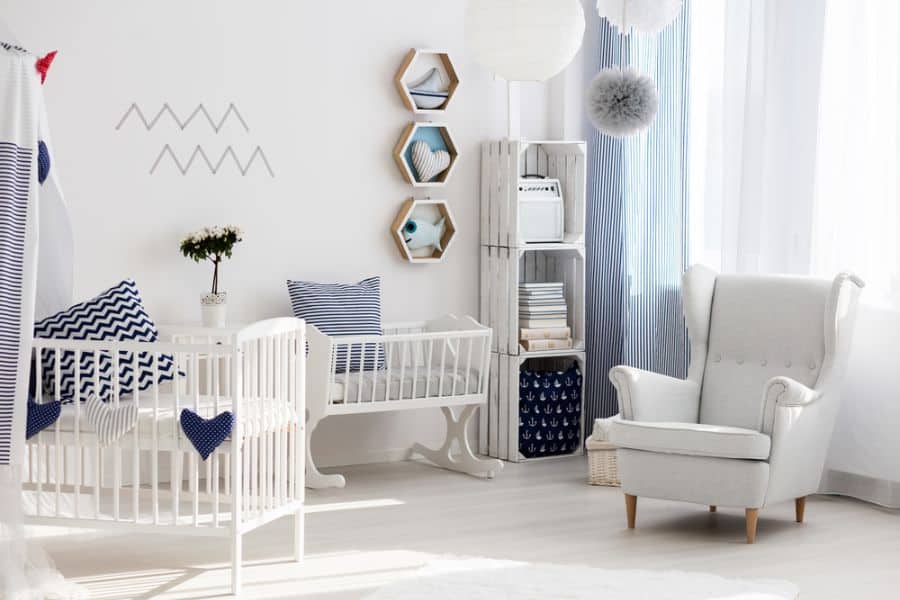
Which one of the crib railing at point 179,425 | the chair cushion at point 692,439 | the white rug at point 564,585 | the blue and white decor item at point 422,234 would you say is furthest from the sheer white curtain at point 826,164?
the crib railing at point 179,425

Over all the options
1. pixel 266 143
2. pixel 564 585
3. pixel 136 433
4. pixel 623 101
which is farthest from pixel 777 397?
pixel 266 143

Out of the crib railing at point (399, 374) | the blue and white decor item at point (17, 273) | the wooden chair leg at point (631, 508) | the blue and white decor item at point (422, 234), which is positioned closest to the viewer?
the blue and white decor item at point (17, 273)

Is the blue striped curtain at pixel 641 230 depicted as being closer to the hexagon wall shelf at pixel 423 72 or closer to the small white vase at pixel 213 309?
the hexagon wall shelf at pixel 423 72

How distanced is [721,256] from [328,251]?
1.66m

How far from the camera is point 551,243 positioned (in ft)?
18.9

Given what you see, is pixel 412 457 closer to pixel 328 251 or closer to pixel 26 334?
pixel 328 251

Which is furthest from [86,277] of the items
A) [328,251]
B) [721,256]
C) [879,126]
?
[879,126]

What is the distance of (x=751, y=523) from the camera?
4281 mm

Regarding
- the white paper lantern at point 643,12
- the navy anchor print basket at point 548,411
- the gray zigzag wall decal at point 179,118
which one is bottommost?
the navy anchor print basket at point 548,411

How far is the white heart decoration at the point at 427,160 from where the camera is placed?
5.59m

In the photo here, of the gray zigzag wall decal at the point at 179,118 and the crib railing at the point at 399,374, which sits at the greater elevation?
the gray zigzag wall decal at the point at 179,118

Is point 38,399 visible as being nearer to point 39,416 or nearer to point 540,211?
point 39,416

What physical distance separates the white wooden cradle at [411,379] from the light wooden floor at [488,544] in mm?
312

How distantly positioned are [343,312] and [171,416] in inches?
66.8
